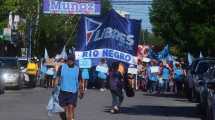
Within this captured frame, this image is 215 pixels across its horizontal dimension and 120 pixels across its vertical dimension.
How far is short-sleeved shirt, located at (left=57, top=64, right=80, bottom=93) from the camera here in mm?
16312

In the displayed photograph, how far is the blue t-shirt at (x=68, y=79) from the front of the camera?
16.3 m

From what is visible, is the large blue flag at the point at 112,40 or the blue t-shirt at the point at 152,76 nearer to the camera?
the large blue flag at the point at 112,40

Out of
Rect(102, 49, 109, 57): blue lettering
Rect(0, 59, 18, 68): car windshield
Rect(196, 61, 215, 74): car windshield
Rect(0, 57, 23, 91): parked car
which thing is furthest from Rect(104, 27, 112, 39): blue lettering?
Rect(0, 59, 18, 68): car windshield

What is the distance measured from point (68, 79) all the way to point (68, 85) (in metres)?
0.14

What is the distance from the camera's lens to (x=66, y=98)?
1633 cm

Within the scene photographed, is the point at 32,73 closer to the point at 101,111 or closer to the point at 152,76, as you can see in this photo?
the point at 152,76

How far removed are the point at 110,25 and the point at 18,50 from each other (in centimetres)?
4040

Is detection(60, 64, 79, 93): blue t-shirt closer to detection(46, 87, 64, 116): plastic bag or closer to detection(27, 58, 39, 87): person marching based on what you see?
detection(46, 87, 64, 116): plastic bag

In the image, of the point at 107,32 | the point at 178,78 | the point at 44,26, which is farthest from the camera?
the point at 44,26

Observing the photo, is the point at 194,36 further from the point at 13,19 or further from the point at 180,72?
the point at 13,19

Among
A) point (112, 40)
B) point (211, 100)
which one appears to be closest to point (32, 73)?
point (112, 40)

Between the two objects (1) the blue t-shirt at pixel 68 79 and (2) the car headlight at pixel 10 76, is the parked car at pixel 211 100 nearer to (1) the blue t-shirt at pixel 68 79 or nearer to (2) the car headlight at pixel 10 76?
(1) the blue t-shirt at pixel 68 79

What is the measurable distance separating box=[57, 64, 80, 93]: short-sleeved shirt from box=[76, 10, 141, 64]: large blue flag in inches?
515

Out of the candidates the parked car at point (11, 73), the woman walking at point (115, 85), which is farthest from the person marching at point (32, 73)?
the woman walking at point (115, 85)
